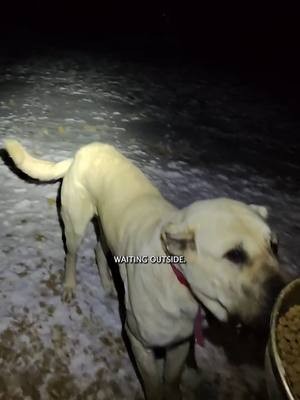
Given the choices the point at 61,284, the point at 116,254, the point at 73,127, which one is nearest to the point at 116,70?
the point at 73,127

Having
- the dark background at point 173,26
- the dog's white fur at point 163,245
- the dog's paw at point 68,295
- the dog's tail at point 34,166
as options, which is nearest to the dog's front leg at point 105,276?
the dog's paw at point 68,295

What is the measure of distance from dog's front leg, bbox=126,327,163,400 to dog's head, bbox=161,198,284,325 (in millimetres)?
476

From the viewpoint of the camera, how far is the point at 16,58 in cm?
620

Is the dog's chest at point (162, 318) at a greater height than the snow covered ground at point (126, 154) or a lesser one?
greater

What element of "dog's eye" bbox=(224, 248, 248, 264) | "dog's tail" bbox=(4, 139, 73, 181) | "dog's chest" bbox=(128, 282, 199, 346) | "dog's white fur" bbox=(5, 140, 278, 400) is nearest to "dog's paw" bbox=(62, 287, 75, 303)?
"dog's white fur" bbox=(5, 140, 278, 400)

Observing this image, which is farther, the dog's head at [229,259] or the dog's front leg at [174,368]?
the dog's front leg at [174,368]

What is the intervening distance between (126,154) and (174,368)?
7.70 ft

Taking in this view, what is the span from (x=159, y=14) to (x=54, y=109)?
6.33m

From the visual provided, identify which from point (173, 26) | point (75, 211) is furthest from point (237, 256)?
point (173, 26)

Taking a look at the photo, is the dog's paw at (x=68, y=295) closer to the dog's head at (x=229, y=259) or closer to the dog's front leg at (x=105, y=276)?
the dog's front leg at (x=105, y=276)

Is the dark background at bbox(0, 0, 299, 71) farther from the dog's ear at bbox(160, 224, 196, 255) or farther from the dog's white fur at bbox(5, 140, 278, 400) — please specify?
the dog's ear at bbox(160, 224, 196, 255)

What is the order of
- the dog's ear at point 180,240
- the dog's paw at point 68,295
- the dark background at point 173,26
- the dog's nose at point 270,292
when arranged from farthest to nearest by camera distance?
the dark background at point 173,26 < the dog's paw at point 68,295 < the dog's ear at point 180,240 < the dog's nose at point 270,292

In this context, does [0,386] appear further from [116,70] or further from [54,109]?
[116,70]

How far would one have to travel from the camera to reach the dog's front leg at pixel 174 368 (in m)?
2.04
